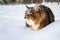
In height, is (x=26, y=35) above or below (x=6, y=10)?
below

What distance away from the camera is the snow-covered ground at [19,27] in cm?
125

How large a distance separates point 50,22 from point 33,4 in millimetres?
171

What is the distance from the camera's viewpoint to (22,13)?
1.31 m

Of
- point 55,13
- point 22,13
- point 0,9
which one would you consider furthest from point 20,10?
point 55,13

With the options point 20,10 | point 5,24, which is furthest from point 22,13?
point 5,24

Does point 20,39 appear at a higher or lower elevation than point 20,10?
lower

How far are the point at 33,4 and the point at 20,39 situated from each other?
0.84ft

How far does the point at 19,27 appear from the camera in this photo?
4.23 ft

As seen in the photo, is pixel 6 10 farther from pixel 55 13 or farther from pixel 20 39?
pixel 55 13

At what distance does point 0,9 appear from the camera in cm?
132

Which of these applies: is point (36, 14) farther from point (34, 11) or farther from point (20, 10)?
point (20, 10)

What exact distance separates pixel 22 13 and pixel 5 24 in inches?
5.4

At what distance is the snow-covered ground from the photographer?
1255mm

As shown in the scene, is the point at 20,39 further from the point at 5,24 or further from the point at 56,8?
the point at 56,8
